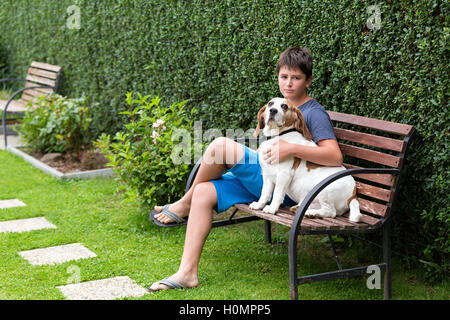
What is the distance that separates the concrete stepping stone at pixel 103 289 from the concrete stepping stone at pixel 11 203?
2.05m

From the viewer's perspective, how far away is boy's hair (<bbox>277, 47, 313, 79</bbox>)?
11.4 feet

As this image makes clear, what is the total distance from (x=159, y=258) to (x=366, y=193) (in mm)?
1539

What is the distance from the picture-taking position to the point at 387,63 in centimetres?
339

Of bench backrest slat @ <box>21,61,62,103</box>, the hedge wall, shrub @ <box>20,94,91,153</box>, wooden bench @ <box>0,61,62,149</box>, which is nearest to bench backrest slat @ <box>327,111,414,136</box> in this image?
the hedge wall

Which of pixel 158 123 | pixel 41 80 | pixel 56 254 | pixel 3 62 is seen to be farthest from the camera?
pixel 3 62

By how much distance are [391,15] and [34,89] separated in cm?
649

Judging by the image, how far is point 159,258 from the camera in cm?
394

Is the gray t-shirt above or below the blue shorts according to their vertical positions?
above

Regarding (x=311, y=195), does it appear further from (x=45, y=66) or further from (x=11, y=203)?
(x=45, y=66)

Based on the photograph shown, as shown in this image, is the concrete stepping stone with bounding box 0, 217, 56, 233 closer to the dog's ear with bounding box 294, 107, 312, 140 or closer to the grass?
the grass

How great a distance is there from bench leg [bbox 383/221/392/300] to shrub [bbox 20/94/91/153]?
4.46 meters

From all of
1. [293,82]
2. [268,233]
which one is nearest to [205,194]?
[293,82]

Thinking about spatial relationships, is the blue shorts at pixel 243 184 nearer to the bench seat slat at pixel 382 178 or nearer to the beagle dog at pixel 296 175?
the beagle dog at pixel 296 175
